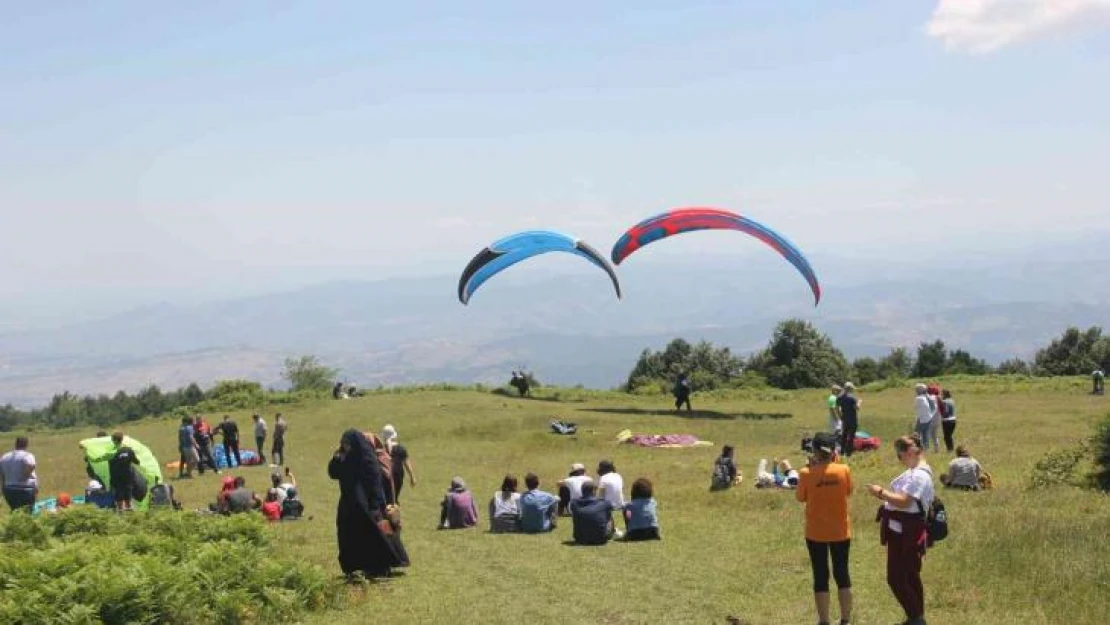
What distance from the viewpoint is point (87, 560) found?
13070 millimetres

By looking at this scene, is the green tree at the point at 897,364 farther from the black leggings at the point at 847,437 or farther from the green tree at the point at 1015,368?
the black leggings at the point at 847,437

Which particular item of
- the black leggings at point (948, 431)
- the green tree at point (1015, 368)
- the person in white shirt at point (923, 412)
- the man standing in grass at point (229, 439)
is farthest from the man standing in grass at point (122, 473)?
the green tree at point (1015, 368)

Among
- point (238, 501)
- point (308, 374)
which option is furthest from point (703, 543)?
point (308, 374)

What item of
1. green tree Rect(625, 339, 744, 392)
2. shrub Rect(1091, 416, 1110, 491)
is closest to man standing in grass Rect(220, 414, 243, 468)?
shrub Rect(1091, 416, 1110, 491)

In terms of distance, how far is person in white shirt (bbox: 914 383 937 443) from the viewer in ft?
90.9

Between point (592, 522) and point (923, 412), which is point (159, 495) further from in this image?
point (923, 412)

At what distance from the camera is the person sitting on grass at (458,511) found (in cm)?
2134

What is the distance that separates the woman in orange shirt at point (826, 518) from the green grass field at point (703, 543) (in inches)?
38.7

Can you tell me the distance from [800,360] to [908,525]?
2052 inches

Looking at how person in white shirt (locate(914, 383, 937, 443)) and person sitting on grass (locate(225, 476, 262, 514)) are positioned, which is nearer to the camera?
person sitting on grass (locate(225, 476, 262, 514))

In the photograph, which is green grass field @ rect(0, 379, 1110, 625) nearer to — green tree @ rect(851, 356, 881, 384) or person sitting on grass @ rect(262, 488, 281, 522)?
person sitting on grass @ rect(262, 488, 281, 522)

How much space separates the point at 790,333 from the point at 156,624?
187 ft

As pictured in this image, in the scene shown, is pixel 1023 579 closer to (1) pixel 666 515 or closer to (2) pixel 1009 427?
(1) pixel 666 515

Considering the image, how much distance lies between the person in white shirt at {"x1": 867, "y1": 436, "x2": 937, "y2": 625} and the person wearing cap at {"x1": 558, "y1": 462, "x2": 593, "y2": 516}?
10.5 metres
